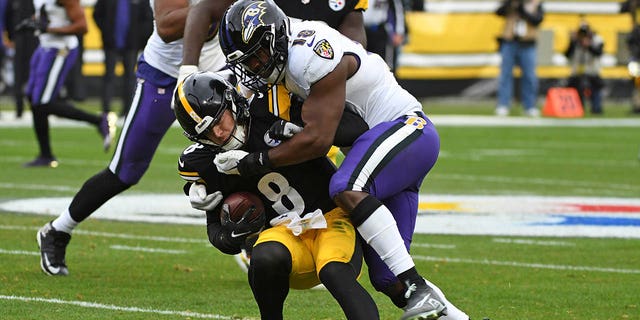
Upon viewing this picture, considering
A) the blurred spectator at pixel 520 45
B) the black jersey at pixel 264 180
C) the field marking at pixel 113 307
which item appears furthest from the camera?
the blurred spectator at pixel 520 45

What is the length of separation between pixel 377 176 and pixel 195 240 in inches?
138

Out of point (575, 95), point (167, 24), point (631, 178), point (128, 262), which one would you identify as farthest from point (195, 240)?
point (575, 95)

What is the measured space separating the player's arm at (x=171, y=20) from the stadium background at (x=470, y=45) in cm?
1910

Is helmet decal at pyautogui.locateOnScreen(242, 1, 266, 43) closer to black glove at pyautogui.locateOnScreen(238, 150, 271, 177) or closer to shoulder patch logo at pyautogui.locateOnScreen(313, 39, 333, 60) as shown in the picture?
shoulder patch logo at pyautogui.locateOnScreen(313, 39, 333, 60)

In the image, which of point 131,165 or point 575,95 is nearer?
point 131,165

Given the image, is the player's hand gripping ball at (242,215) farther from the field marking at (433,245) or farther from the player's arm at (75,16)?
the player's arm at (75,16)

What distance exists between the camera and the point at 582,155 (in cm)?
1529

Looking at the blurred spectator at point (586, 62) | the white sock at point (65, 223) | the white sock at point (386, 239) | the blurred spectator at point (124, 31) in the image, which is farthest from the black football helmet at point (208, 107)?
the blurred spectator at point (586, 62)

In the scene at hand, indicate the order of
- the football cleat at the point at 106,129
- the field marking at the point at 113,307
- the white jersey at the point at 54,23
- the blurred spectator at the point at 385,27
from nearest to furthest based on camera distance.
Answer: the field marking at the point at 113,307
the white jersey at the point at 54,23
the football cleat at the point at 106,129
the blurred spectator at the point at 385,27

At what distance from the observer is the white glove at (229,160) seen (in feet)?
16.9

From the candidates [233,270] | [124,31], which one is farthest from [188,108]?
[124,31]

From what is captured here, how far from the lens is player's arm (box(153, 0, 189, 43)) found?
23.8 ft

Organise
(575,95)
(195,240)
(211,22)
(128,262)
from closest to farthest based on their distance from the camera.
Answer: (211,22)
(128,262)
(195,240)
(575,95)

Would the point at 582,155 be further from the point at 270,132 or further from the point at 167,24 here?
the point at 270,132
